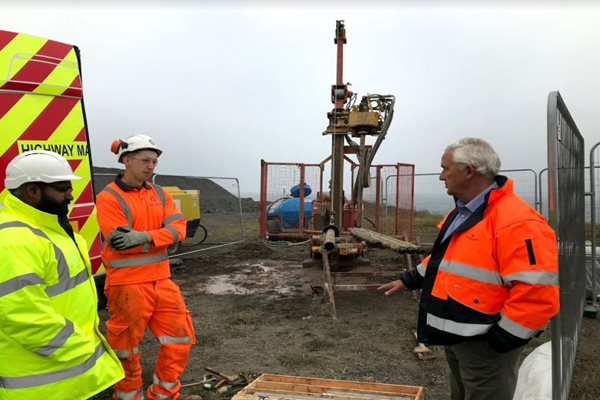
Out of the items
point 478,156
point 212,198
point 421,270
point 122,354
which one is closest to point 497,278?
point 478,156

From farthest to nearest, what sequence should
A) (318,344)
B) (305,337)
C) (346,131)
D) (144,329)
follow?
(346,131) → (305,337) → (318,344) → (144,329)

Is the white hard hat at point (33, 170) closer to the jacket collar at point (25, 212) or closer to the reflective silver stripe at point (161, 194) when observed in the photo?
the jacket collar at point (25, 212)

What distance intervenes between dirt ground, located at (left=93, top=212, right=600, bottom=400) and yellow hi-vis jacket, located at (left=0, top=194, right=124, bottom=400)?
1912 millimetres

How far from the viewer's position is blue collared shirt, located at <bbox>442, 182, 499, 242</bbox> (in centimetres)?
240

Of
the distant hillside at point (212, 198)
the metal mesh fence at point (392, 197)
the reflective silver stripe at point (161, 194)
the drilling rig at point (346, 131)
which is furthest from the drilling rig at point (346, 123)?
the distant hillside at point (212, 198)

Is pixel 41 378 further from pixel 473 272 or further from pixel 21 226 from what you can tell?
pixel 473 272

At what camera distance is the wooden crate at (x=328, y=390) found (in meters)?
3.16

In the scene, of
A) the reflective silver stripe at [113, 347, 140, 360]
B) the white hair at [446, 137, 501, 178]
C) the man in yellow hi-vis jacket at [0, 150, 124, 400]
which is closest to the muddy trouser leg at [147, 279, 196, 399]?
the reflective silver stripe at [113, 347, 140, 360]

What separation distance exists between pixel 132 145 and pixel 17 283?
5.78ft

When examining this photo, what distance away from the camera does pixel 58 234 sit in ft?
7.41

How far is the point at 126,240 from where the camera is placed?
3246 mm

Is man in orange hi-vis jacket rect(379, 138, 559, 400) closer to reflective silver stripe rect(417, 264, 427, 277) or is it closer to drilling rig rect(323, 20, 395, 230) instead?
reflective silver stripe rect(417, 264, 427, 277)

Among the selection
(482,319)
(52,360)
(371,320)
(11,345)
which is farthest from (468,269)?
(371,320)

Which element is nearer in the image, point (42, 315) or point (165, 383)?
point (42, 315)
